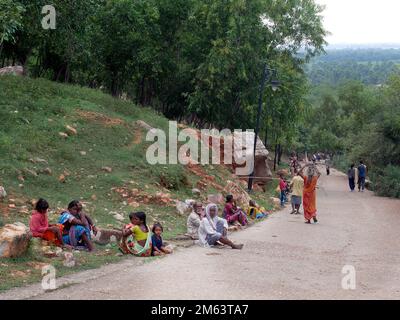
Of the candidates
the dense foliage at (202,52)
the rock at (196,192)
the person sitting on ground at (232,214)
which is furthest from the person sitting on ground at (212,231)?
the dense foliage at (202,52)

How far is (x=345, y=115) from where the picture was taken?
8075 centimetres

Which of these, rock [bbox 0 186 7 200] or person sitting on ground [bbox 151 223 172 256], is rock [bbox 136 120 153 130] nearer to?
rock [bbox 0 186 7 200]

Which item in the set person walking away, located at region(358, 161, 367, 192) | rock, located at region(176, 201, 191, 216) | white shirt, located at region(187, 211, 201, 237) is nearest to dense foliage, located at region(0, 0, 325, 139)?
person walking away, located at region(358, 161, 367, 192)

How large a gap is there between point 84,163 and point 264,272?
9769 mm

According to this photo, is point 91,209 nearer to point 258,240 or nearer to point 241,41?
point 258,240

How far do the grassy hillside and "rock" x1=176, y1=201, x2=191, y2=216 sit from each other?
15cm

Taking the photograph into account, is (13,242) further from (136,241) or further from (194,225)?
(194,225)

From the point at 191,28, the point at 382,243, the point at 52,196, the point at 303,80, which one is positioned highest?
the point at 191,28

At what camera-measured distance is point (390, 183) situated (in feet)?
94.7

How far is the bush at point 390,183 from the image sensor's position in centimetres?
2864

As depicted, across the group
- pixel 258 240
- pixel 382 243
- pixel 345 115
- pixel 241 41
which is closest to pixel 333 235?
pixel 382 243

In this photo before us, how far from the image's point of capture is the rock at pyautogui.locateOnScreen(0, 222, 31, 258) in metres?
8.55

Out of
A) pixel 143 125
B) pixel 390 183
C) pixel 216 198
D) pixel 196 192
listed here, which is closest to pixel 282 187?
pixel 216 198
